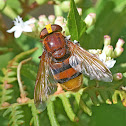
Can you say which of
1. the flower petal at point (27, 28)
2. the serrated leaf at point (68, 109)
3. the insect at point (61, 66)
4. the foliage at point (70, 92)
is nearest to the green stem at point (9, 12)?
the foliage at point (70, 92)

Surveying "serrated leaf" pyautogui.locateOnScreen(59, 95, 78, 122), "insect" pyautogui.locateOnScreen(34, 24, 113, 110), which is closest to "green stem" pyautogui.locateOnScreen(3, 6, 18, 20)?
"insect" pyautogui.locateOnScreen(34, 24, 113, 110)

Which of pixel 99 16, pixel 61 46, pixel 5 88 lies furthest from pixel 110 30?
pixel 5 88

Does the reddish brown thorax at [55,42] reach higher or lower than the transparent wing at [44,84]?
higher

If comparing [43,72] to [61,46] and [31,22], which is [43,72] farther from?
[31,22]

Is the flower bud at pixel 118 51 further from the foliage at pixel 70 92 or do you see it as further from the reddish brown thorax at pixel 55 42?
the reddish brown thorax at pixel 55 42

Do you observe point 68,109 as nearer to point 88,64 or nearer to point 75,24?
point 88,64

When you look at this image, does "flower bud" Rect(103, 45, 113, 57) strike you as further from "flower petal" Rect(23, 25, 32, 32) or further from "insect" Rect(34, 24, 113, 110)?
"flower petal" Rect(23, 25, 32, 32)

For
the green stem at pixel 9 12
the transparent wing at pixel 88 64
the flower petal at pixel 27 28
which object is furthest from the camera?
the green stem at pixel 9 12
